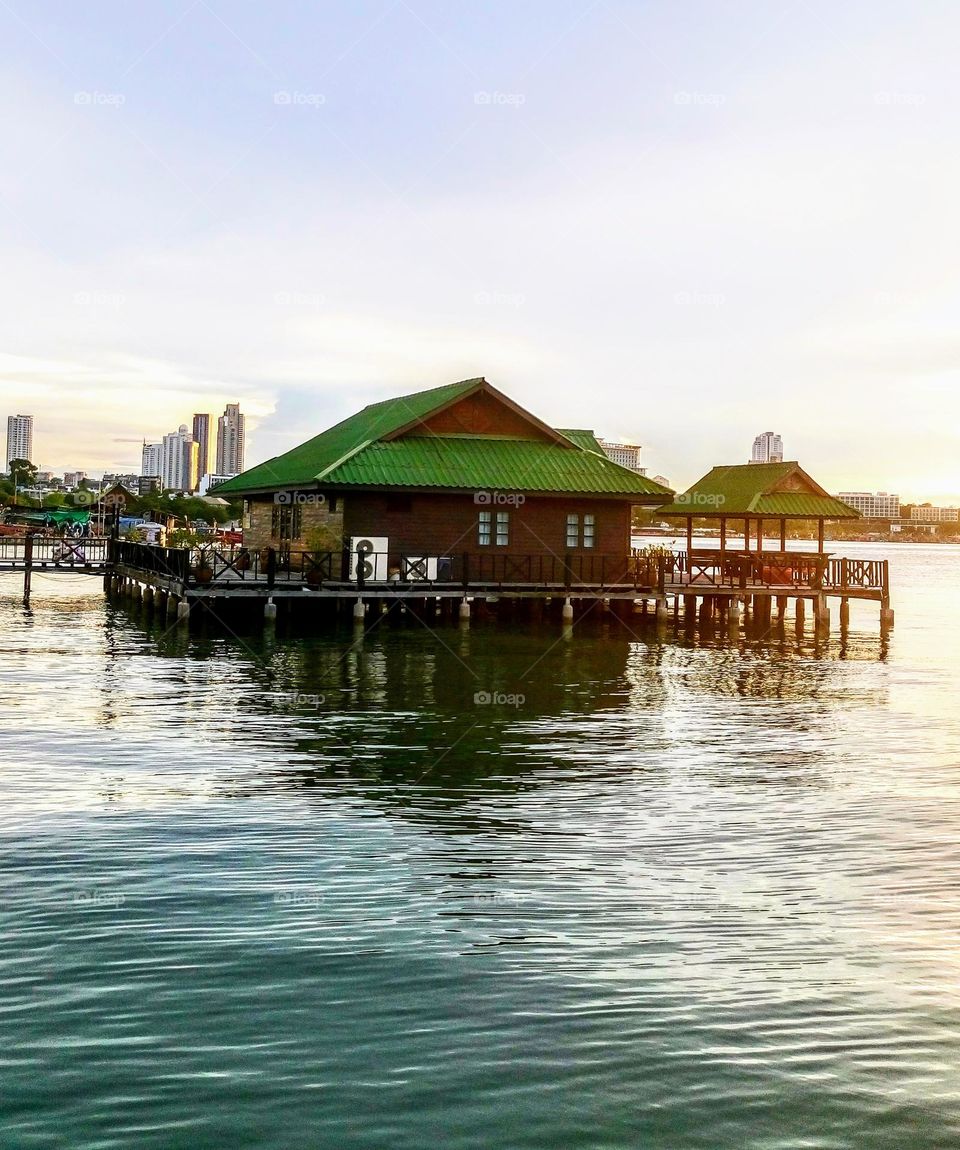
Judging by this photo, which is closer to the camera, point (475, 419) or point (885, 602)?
point (475, 419)

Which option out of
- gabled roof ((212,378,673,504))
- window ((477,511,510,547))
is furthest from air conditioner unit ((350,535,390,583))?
window ((477,511,510,547))

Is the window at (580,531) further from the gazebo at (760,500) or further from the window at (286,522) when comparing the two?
the window at (286,522)

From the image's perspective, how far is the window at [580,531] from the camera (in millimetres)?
44750

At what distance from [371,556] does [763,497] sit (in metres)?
16.8

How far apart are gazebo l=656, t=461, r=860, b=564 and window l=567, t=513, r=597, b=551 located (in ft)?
13.8

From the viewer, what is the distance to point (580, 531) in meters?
45.0

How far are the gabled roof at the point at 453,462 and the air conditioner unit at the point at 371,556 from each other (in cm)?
212

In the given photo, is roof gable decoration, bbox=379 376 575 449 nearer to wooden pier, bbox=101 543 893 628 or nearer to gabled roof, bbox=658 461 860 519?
wooden pier, bbox=101 543 893 628

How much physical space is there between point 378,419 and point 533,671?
21.4 m

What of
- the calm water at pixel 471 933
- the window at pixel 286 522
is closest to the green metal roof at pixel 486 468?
the window at pixel 286 522

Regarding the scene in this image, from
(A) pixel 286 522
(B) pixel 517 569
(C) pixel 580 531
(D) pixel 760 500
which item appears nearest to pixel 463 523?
(B) pixel 517 569

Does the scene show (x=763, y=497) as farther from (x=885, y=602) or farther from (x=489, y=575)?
(x=489, y=575)

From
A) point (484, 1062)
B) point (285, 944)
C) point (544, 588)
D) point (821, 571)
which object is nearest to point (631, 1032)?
point (484, 1062)

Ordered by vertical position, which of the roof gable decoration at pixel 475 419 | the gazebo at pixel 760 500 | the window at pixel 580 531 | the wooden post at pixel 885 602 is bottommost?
the wooden post at pixel 885 602
